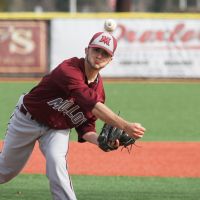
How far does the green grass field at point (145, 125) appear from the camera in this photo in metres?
7.60

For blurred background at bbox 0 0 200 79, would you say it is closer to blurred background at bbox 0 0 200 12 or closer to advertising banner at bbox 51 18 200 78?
advertising banner at bbox 51 18 200 78

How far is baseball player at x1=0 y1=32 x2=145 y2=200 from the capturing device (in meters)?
5.70

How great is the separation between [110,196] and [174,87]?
12.6 m

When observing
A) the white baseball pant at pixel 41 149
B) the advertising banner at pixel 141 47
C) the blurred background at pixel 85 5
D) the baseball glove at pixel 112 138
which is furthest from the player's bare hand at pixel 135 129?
the blurred background at pixel 85 5

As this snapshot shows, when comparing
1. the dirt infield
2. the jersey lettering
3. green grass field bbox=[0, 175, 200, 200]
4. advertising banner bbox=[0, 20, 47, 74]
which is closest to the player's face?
the jersey lettering

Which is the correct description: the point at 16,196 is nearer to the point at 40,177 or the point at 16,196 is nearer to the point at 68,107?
the point at 40,177

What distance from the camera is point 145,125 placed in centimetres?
1317

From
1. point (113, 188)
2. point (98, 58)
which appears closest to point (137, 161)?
point (113, 188)

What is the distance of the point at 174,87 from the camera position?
19812 millimetres

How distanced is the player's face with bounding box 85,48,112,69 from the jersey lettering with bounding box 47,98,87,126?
0.40 meters

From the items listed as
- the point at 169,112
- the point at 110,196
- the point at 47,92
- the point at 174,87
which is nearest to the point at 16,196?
the point at 110,196

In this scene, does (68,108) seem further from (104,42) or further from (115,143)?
(104,42)

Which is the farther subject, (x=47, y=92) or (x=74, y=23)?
(x=74, y=23)

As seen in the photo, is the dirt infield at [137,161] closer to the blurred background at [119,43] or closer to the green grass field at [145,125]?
the green grass field at [145,125]
